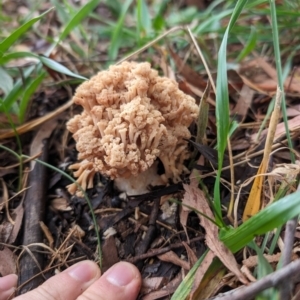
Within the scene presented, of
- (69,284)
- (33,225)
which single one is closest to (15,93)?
(33,225)

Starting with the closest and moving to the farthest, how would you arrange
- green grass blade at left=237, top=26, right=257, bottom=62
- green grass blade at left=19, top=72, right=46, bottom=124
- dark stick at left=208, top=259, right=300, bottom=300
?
dark stick at left=208, top=259, right=300, bottom=300 < green grass blade at left=19, top=72, right=46, bottom=124 < green grass blade at left=237, top=26, right=257, bottom=62

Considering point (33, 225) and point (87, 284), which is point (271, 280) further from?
point (33, 225)

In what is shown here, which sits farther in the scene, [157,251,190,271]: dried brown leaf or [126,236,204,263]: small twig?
[126,236,204,263]: small twig

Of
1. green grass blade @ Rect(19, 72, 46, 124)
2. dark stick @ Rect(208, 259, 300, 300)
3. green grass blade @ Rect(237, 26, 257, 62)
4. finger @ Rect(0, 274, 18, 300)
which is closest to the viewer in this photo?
dark stick @ Rect(208, 259, 300, 300)

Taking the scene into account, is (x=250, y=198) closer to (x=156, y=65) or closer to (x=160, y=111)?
(x=160, y=111)

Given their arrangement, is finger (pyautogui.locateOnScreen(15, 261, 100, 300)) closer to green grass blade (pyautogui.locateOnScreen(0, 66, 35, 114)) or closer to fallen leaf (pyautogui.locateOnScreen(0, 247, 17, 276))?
fallen leaf (pyautogui.locateOnScreen(0, 247, 17, 276))

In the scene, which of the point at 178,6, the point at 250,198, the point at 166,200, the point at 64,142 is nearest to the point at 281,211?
the point at 250,198

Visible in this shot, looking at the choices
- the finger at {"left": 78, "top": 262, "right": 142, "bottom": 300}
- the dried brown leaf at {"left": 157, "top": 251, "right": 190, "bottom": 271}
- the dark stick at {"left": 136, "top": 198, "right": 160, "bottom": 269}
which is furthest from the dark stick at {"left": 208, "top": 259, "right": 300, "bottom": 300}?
the dark stick at {"left": 136, "top": 198, "right": 160, "bottom": 269}
